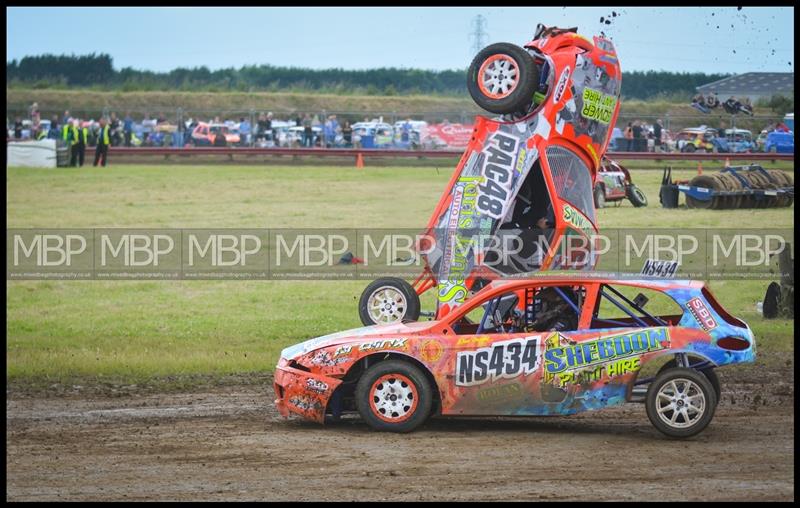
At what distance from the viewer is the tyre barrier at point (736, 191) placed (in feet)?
92.7

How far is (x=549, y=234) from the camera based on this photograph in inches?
577

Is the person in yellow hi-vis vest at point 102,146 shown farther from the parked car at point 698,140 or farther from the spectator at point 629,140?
the parked car at point 698,140

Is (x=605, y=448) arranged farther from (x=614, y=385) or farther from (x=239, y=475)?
(x=239, y=475)

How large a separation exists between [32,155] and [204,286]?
20903 millimetres

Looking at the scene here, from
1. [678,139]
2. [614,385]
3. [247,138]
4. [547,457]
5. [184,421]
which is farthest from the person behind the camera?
[247,138]

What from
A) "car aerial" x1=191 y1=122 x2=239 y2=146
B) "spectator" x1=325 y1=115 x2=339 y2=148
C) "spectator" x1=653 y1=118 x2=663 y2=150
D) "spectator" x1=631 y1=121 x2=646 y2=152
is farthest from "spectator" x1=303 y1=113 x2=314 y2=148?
"spectator" x1=653 y1=118 x2=663 y2=150

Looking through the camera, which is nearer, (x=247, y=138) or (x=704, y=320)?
(x=704, y=320)

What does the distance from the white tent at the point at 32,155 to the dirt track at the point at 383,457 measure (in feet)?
96.4

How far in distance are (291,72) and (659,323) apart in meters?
64.7

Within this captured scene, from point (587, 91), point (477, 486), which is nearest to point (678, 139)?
point (587, 91)

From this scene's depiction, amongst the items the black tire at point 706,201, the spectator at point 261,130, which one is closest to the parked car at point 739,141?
the black tire at point 706,201

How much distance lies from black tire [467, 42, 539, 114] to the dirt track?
4.20 m

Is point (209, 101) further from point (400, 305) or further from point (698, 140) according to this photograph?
point (400, 305)

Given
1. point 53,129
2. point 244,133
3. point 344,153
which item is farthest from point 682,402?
point 53,129
